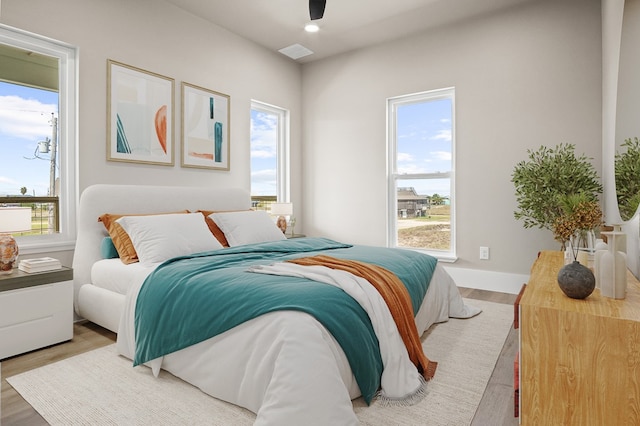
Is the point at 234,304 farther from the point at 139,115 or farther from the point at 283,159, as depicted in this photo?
the point at 283,159

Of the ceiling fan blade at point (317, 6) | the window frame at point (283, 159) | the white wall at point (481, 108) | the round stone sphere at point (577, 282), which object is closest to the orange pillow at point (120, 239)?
the ceiling fan blade at point (317, 6)

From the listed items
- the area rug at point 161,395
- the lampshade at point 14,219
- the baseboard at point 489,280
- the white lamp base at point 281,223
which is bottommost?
the area rug at point 161,395

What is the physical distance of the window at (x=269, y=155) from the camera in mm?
4926

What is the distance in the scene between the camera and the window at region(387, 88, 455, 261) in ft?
14.7

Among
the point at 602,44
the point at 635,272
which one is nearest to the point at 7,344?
the point at 635,272

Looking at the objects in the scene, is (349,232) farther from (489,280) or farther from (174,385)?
(174,385)

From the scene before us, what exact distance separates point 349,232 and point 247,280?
331cm

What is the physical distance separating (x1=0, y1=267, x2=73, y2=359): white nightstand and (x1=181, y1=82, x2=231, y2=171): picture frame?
1729 mm

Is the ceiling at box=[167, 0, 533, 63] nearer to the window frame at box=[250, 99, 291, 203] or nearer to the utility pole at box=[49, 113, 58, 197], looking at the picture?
the window frame at box=[250, 99, 291, 203]

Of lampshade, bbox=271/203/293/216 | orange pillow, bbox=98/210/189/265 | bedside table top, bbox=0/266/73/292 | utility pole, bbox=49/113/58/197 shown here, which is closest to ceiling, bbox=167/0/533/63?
utility pole, bbox=49/113/58/197

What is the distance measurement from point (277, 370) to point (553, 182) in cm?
301

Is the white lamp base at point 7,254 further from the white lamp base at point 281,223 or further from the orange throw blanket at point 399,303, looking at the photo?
the white lamp base at point 281,223

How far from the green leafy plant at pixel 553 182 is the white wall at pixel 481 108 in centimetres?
27

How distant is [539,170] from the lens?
3.43m
